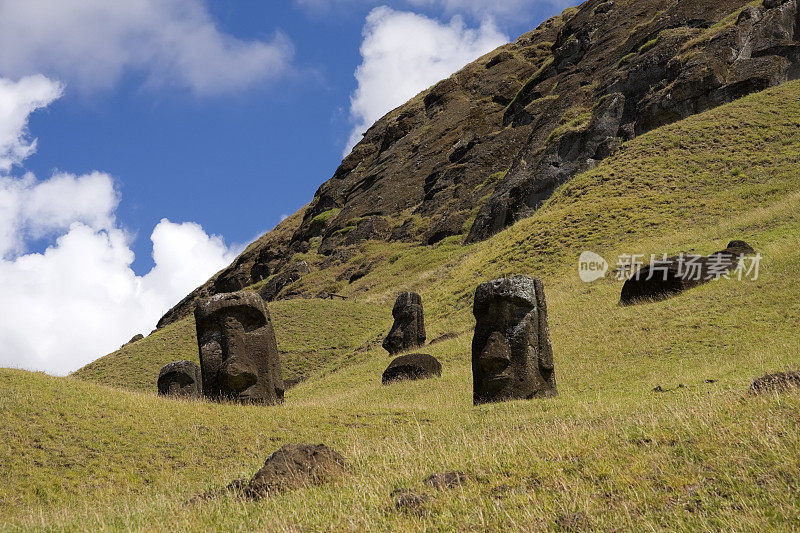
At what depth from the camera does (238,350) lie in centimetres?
1922

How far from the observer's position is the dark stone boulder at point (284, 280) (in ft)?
267

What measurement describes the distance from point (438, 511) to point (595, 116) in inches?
2237

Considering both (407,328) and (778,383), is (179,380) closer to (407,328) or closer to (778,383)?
(407,328)

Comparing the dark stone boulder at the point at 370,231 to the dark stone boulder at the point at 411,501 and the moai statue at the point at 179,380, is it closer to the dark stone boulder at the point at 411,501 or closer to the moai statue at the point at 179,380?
the moai statue at the point at 179,380

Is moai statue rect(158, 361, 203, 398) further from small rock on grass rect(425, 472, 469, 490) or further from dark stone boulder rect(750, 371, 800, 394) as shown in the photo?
dark stone boulder rect(750, 371, 800, 394)

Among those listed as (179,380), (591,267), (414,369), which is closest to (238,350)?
(179,380)

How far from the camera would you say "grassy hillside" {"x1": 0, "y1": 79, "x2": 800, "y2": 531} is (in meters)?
6.28

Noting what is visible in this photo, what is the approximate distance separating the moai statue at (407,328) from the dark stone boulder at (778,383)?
23806 millimetres

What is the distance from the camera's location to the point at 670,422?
8531mm

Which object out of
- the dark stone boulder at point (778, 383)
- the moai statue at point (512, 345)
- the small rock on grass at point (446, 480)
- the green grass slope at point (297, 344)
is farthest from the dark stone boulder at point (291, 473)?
the green grass slope at point (297, 344)

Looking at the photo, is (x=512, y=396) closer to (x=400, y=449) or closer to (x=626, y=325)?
(x=400, y=449)

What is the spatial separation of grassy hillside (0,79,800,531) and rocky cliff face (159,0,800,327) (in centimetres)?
1817

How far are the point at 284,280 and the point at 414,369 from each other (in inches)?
2310

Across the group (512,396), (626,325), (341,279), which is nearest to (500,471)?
(512,396)
